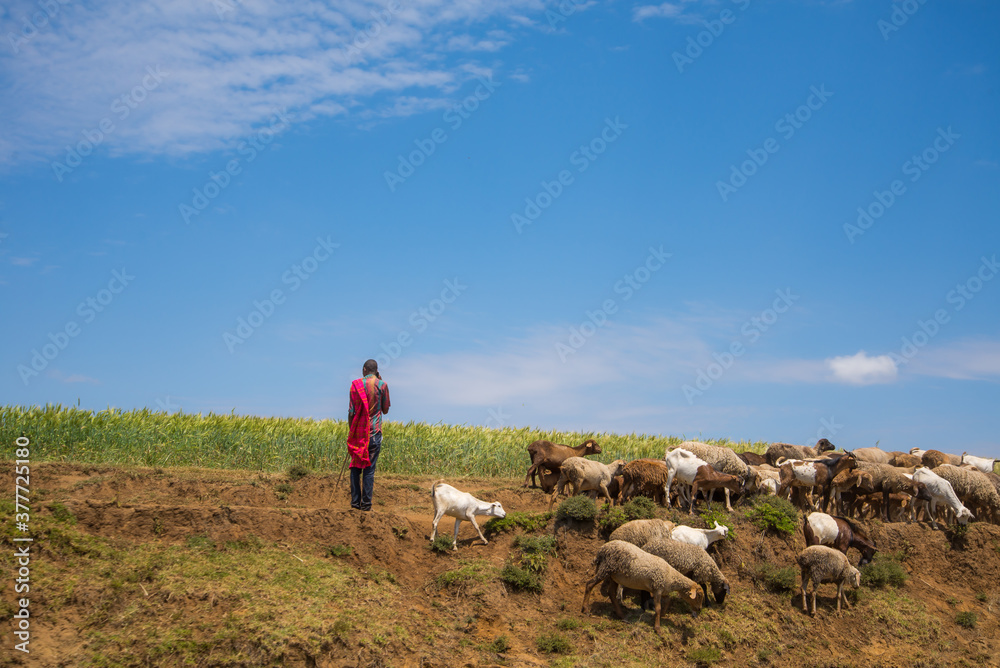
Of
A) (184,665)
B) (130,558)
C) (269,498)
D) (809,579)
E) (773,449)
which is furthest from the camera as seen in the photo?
(773,449)

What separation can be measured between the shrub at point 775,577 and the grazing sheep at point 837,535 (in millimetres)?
949

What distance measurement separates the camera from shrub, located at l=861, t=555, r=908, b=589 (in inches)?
598

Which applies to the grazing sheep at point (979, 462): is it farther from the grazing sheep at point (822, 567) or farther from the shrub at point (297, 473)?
the shrub at point (297, 473)

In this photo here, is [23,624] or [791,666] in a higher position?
[23,624]

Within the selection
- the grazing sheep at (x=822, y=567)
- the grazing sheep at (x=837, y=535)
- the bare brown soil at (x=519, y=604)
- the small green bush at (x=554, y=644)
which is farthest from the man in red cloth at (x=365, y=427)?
the grazing sheep at (x=837, y=535)

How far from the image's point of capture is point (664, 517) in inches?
560

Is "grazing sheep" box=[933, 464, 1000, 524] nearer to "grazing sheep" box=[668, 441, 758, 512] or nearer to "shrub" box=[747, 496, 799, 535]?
"shrub" box=[747, 496, 799, 535]

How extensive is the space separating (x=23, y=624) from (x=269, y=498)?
684cm

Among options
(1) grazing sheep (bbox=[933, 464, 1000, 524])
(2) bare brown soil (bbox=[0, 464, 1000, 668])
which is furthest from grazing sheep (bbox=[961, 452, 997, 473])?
(2) bare brown soil (bbox=[0, 464, 1000, 668])

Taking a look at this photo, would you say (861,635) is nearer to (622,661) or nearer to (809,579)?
(809,579)

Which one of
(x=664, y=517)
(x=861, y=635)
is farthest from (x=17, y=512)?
(x=861, y=635)

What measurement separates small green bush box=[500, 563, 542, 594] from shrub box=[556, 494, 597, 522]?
1472 mm

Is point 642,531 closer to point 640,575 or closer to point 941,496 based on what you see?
point 640,575

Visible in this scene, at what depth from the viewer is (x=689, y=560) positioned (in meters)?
12.6
